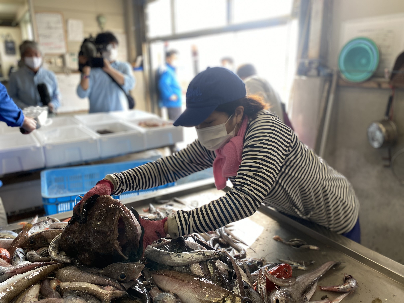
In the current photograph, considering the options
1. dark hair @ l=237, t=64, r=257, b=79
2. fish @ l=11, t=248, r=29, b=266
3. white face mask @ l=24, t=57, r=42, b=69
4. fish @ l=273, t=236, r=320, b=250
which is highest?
white face mask @ l=24, t=57, r=42, b=69

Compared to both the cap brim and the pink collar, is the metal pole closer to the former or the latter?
the pink collar

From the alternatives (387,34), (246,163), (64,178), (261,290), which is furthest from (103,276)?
(387,34)

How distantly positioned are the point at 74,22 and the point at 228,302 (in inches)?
290

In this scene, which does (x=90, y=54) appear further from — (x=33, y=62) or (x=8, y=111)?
(x=8, y=111)

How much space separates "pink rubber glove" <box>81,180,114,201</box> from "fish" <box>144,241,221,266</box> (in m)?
0.38

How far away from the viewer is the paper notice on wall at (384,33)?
Result: 9.28 ft

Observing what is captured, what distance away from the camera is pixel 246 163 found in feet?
4.90

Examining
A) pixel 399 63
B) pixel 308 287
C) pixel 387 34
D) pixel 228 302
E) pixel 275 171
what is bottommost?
pixel 308 287

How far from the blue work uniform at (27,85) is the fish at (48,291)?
3.74 m

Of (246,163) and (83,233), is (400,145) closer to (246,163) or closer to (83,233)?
(246,163)

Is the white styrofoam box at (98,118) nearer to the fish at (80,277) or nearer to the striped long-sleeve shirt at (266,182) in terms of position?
the striped long-sleeve shirt at (266,182)

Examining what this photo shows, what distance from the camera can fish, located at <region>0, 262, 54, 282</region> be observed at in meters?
1.37

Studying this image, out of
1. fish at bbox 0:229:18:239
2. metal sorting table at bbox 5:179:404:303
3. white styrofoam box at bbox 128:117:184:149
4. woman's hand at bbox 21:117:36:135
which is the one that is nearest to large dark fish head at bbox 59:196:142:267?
Answer: fish at bbox 0:229:18:239

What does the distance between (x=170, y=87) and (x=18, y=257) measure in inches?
242
